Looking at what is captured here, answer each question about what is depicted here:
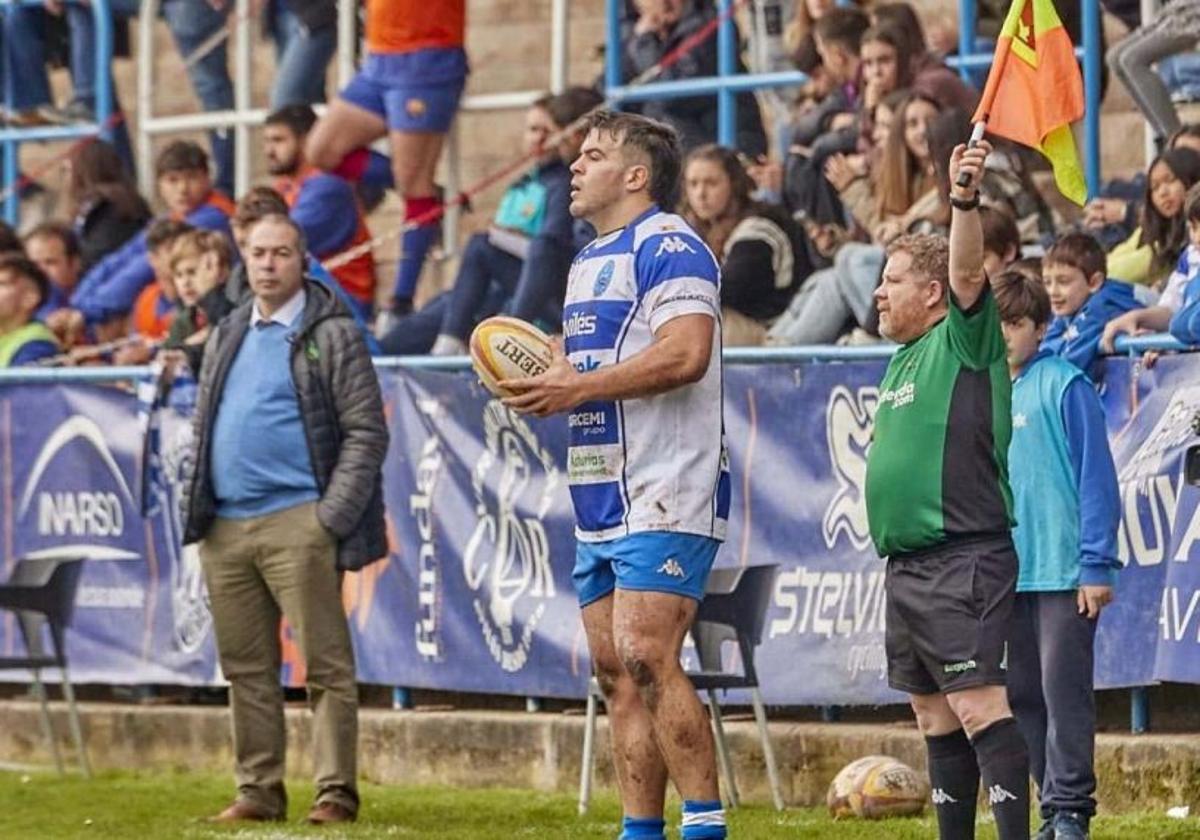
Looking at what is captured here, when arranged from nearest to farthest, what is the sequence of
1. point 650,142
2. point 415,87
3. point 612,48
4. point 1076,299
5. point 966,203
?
point 966,203 < point 650,142 < point 1076,299 < point 612,48 < point 415,87

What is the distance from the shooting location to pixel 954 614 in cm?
853

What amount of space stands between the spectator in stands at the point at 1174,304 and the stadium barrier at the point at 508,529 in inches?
4.5

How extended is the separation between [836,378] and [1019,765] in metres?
3.20

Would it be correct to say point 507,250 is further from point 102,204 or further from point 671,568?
point 671,568

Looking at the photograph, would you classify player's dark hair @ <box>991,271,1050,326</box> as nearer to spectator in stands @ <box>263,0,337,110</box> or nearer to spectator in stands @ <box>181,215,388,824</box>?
spectator in stands @ <box>181,215,388,824</box>

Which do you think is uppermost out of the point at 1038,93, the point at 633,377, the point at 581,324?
the point at 1038,93

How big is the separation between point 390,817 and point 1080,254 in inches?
131

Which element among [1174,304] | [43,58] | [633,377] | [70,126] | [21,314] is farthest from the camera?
[43,58]

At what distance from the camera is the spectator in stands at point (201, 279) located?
Result: 42.8 feet

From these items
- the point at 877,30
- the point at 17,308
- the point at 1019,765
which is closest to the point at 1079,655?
the point at 1019,765

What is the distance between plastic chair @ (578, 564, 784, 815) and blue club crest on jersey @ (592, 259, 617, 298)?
2.35m

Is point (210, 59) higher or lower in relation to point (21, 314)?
higher

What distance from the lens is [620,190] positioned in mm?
9109

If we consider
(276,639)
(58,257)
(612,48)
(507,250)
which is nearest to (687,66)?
(612,48)
